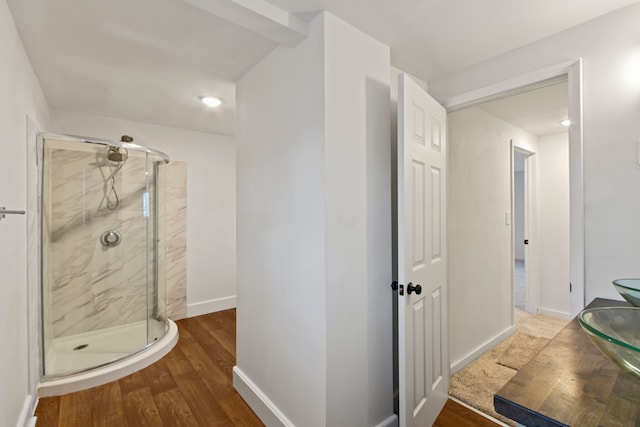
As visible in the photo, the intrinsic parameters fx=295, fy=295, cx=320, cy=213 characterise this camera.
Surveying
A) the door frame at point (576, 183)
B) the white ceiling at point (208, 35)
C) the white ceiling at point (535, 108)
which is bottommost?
the door frame at point (576, 183)

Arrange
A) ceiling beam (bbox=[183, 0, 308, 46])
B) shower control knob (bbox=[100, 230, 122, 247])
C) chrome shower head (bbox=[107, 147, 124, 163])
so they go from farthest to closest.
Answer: shower control knob (bbox=[100, 230, 122, 247])
chrome shower head (bbox=[107, 147, 124, 163])
ceiling beam (bbox=[183, 0, 308, 46])

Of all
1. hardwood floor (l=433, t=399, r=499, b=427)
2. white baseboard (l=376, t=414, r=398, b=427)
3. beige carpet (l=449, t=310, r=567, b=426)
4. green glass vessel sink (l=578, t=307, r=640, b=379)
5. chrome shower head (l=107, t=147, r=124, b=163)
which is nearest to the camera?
green glass vessel sink (l=578, t=307, r=640, b=379)

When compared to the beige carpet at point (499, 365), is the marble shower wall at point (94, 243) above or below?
above

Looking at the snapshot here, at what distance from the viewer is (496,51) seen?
1836 millimetres

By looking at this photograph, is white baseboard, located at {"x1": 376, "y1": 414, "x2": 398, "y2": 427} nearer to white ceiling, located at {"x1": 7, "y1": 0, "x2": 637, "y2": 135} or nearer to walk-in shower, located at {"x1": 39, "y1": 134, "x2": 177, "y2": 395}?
walk-in shower, located at {"x1": 39, "y1": 134, "x2": 177, "y2": 395}

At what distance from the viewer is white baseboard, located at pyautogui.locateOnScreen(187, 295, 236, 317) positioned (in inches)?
145

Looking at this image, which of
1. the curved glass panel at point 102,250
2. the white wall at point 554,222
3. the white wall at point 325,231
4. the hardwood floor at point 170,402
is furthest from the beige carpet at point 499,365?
the curved glass panel at point 102,250

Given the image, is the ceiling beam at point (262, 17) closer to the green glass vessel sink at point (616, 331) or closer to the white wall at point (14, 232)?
the white wall at point (14, 232)

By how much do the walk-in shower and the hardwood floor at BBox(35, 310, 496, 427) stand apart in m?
0.27

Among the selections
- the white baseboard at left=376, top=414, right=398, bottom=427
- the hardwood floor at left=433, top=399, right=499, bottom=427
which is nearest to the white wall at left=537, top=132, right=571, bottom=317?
the hardwood floor at left=433, top=399, right=499, bottom=427

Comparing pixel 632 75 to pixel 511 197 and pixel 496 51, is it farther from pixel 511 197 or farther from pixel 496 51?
pixel 511 197

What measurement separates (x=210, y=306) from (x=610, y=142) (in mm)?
4035

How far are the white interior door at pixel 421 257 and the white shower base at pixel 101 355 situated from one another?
7.37 ft

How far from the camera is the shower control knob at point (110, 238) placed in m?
3.04
